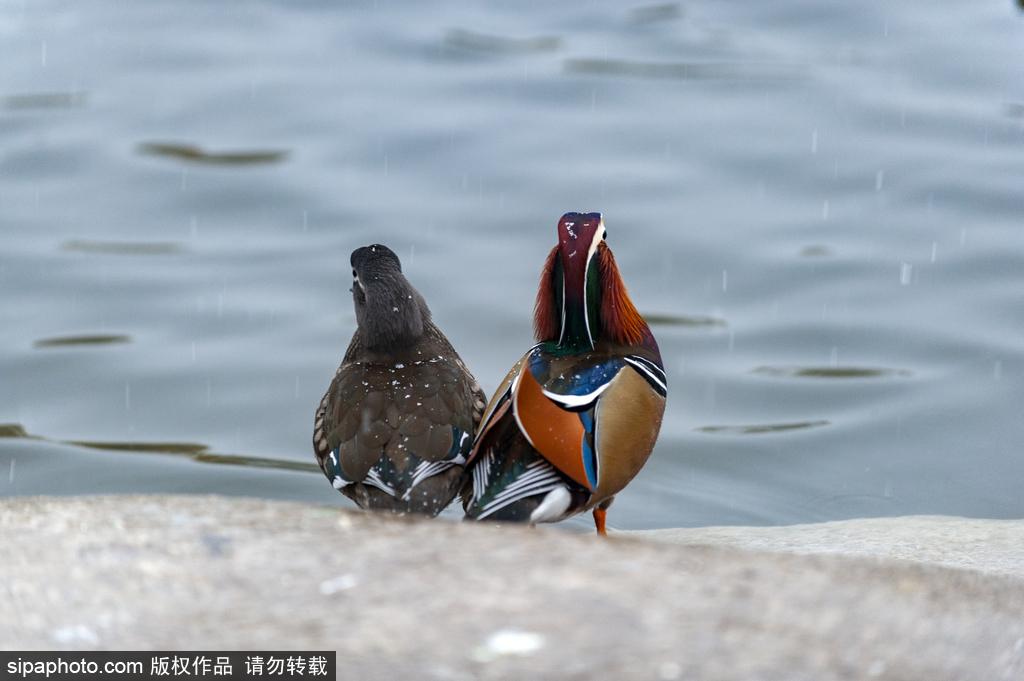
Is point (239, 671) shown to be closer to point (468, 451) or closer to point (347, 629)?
point (347, 629)

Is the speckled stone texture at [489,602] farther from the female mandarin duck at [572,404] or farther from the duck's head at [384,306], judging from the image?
the duck's head at [384,306]

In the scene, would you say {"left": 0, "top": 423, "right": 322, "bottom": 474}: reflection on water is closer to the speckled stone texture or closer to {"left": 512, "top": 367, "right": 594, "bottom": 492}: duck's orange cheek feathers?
{"left": 512, "top": 367, "right": 594, "bottom": 492}: duck's orange cheek feathers

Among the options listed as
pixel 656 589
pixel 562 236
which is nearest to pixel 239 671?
pixel 656 589

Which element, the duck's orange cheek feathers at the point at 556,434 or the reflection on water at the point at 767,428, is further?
the reflection on water at the point at 767,428

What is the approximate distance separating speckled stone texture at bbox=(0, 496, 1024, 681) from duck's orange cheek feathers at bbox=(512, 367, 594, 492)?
2.80 ft

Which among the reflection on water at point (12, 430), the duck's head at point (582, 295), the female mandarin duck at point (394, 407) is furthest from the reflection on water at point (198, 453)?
the duck's head at point (582, 295)

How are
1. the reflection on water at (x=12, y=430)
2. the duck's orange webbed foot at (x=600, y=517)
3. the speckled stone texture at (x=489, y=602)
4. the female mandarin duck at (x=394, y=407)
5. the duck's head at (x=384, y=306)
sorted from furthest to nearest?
the reflection on water at (x=12, y=430) < the duck's head at (x=384, y=306) < the duck's orange webbed foot at (x=600, y=517) < the female mandarin duck at (x=394, y=407) < the speckled stone texture at (x=489, y=602)

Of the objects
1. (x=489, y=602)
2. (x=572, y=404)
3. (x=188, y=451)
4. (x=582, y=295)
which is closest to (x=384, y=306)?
(x=582, y=295)

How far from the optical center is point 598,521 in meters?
3.84

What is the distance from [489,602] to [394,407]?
1.66 metres

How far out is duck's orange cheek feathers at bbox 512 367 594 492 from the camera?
11.0 ft

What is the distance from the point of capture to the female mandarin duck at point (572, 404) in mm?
3395

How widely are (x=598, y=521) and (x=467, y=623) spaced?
5.97 feet

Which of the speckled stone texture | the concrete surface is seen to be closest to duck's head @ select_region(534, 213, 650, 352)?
the concrete surface
